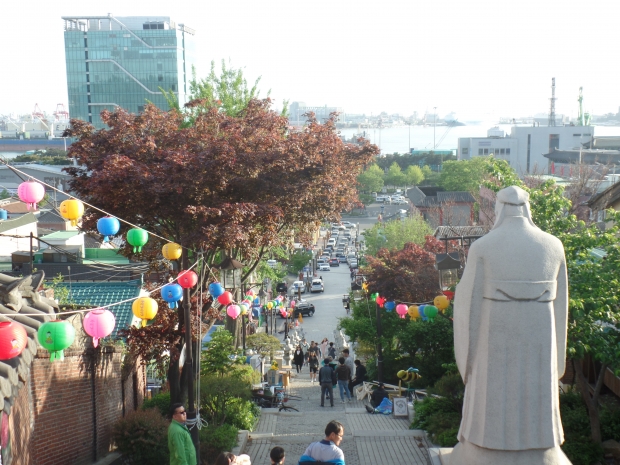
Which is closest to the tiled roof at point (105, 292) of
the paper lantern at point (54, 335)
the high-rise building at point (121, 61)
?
the paper lantern at point (54, 335)

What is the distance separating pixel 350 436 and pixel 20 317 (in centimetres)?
727

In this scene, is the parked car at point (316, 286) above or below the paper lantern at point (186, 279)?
below

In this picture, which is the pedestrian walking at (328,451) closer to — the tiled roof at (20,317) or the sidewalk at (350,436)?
the tiled roof at (20,317)

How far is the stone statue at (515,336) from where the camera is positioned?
6.78 m

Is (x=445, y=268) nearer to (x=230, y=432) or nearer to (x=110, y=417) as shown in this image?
(x=230, y=432)

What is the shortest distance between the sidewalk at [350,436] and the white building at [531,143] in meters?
94.9

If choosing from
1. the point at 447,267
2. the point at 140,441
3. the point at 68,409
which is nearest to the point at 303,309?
the point at 447,267

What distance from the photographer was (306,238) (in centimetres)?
2072

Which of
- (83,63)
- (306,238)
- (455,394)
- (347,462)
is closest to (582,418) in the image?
(455,394)

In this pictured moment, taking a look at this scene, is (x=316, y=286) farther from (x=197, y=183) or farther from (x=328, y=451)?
(x=328, y=451)

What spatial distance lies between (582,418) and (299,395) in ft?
34.7

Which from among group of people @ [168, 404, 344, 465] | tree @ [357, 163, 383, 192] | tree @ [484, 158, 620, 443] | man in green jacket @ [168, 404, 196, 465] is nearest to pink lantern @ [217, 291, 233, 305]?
group of people @ [168, 404, 344, 465]

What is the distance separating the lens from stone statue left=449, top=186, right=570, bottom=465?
6777 millimetres

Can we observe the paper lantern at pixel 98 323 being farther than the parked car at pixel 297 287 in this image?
No
